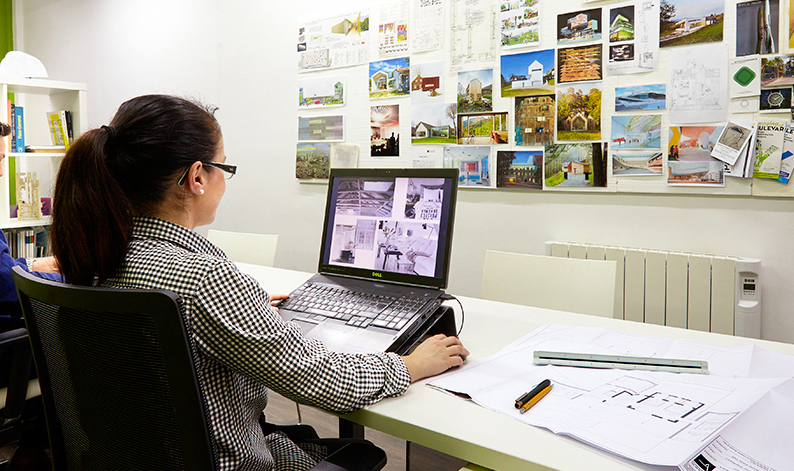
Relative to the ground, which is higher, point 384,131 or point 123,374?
point 384,131

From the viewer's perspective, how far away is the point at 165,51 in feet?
13.5

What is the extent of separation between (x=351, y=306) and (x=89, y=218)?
604 mm

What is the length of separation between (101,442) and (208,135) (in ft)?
1.67

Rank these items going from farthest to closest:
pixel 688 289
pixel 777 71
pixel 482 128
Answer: pixel 482 128 → pixel 688 289 → pixel 777 71

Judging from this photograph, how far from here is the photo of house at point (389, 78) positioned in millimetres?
3316

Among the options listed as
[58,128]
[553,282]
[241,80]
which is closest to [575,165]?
[553,282]

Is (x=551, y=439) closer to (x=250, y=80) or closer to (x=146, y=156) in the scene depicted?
(x=146, y=156)

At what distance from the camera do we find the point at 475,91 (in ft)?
9.98

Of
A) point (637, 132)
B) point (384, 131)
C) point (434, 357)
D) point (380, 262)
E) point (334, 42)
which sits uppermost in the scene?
point (334, 42)

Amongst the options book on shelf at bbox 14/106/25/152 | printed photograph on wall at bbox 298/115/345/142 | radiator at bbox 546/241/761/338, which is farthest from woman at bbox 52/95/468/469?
book on shelf at bbox 14/106/25/152

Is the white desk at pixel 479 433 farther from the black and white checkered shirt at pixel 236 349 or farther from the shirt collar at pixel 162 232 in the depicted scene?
the shirt collar at pixel 162 232

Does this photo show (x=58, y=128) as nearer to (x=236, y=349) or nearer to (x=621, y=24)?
(x=621, y=24)

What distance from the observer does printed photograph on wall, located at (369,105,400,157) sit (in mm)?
3375

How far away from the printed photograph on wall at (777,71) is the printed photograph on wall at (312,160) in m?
2.41
